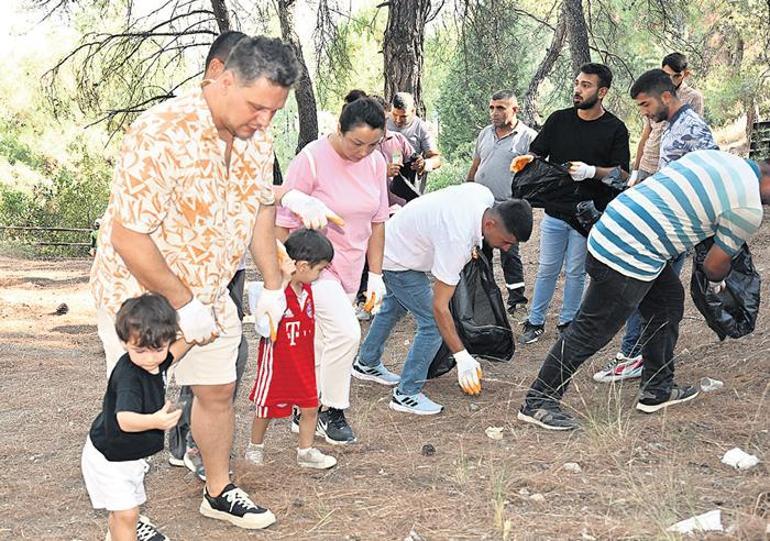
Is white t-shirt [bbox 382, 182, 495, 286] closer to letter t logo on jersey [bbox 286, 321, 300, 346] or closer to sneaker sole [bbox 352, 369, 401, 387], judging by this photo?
letter t logo on jersey [bbox 286, 321, 300, 346]

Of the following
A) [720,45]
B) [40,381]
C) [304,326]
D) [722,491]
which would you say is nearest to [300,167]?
[304,326]

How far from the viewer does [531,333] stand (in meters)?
6.23

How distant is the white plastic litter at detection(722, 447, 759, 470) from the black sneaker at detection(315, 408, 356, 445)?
5.57 ft

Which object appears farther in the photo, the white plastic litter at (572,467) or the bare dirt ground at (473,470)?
the white plastic litter at (572,467)

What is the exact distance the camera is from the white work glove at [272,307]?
3.38 m

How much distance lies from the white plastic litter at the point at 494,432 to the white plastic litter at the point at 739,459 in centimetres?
106

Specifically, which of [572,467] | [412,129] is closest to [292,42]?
[412,129]

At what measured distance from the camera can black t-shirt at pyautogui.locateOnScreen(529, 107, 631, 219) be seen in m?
5.71

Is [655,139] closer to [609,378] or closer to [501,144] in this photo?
[501,144]

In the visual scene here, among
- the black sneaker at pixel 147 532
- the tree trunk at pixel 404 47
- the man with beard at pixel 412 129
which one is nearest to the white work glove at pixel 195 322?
the black sneaker at pixel 147 532

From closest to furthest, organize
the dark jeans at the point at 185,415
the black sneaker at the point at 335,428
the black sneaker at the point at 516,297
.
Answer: the dark jeans at the point at 185,415, the black sneaker at the point at 335,428, the black sneaker at the point at 516,297

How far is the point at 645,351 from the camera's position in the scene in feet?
14.8

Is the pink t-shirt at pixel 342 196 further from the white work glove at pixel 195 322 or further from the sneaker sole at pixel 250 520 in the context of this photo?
the white work glove at pixel 195 322

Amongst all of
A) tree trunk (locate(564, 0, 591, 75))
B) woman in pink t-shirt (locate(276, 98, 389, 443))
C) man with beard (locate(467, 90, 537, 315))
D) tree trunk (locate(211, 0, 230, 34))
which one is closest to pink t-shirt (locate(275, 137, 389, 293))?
woman in pink t-shirt (locate(276, 98, 389, 443))
